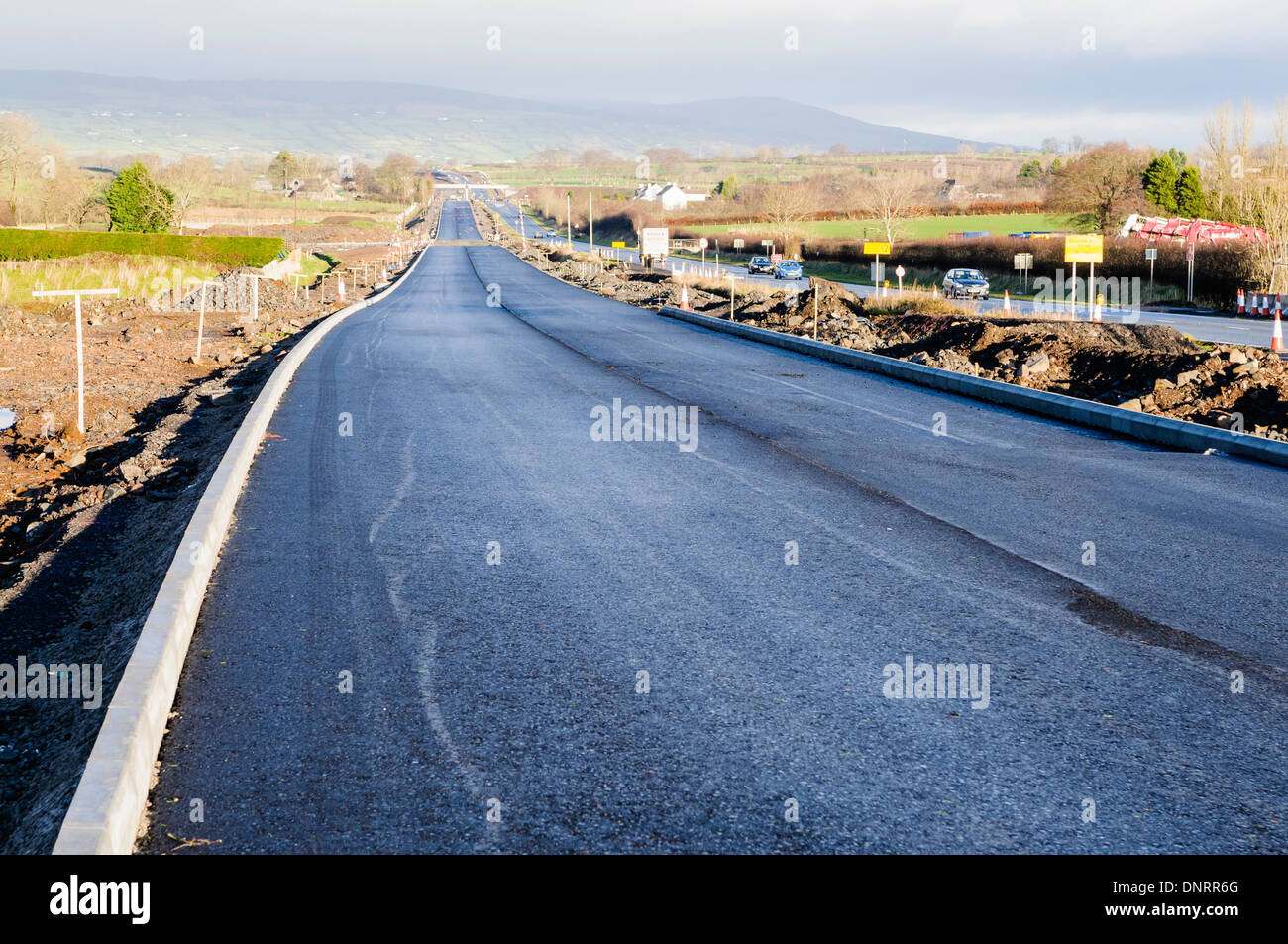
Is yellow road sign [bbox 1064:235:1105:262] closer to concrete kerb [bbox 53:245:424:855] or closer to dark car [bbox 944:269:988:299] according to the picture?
dark car [bbox 944:269:988:299]

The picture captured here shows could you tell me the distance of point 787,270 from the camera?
202 feet

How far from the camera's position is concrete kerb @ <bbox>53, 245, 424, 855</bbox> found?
3.85 m

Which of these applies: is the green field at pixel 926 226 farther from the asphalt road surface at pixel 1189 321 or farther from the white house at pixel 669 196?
the white house at pixel 669 196

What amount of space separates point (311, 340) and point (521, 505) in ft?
50.5

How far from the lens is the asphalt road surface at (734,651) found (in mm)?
4156

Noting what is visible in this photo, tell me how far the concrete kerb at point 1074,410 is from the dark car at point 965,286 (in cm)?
2579

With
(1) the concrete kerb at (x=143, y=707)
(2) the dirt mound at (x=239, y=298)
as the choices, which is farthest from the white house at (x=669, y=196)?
(1) the concrete kerb at (x=143, y=707)

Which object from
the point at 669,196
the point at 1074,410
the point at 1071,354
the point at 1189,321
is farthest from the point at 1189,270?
the point at 669,196

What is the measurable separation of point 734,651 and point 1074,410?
948 cm

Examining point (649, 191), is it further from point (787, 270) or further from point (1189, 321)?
point (1189, 321)

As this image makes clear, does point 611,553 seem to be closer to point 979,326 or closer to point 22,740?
point 22,740

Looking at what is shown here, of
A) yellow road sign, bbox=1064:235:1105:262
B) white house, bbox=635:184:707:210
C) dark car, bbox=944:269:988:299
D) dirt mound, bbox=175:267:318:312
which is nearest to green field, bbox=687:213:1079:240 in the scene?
dark car, bbox=944:269:988:299
